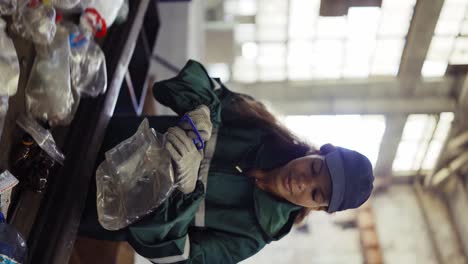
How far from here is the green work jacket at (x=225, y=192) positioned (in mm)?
1102

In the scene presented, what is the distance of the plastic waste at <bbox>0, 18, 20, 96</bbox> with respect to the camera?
89 cm

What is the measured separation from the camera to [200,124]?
0.99m

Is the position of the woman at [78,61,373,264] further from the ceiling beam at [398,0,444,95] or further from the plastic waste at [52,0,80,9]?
the ceiling beam at [398,0,444,95]

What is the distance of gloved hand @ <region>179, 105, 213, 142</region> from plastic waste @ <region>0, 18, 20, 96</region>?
332 millimetres

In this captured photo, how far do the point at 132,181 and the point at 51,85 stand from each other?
11.9 inches

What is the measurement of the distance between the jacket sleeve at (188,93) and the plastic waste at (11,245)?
433 millimetres

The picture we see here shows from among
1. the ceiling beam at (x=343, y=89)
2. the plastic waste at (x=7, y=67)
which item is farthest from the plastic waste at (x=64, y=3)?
the ceiling beam at (x=343, y=89)

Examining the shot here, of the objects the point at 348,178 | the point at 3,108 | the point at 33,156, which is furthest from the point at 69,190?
the point at 348,178

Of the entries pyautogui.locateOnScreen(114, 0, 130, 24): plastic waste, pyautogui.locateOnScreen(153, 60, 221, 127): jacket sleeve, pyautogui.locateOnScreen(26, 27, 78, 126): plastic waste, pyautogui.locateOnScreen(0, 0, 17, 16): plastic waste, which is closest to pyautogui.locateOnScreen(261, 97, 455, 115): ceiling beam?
pyautogui.locateOnScreen(114, 0, 130, 24): plastic waste

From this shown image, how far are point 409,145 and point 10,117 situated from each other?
371 centimetres

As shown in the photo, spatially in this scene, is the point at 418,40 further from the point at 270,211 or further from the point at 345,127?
the point at 270,211

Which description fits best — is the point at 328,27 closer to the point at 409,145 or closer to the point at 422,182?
the point at 409,145

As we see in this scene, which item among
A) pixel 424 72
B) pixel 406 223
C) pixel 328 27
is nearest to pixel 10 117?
pixel 328 27

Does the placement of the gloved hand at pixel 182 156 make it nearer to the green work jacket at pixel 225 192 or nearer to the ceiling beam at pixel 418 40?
the green work jacket at pixel 225 192
